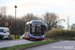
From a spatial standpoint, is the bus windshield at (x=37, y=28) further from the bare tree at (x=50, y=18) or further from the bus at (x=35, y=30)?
the bare tree at (x=50, y=18)

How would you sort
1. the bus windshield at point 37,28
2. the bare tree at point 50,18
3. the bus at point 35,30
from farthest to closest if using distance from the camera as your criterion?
1. the bare tree at point 50,18
2. the bus windshield at point 37,28
3. the bus at point 35,30

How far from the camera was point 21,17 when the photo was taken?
333 feet

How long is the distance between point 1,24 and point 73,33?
2720cm

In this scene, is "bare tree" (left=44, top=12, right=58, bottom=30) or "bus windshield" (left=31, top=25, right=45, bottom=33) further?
→ "bare tree" (left=44, top=12, right=58, bottom=30)

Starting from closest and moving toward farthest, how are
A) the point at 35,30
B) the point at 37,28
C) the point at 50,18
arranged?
the point at 35,30, the point at 37,28, the point at 50,18

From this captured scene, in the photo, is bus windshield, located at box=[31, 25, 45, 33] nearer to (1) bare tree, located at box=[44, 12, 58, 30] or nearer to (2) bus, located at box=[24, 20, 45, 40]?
(2) bus, located at box=[24, 20, 45, 40]

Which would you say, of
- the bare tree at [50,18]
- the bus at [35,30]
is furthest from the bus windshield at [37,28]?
the bare tree at [50,18]

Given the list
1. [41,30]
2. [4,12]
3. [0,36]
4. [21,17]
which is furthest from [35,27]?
[21,17]

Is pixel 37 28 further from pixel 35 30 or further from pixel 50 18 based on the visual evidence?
pixel 50 18

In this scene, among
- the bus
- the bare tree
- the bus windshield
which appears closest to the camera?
the bus

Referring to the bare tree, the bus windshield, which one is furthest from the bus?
the bare tree

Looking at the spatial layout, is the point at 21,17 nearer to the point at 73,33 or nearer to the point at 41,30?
the point at 73,33

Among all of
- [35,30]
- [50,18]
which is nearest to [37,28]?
[35,30]

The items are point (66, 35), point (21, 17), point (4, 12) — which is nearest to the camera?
point (66, 35)
